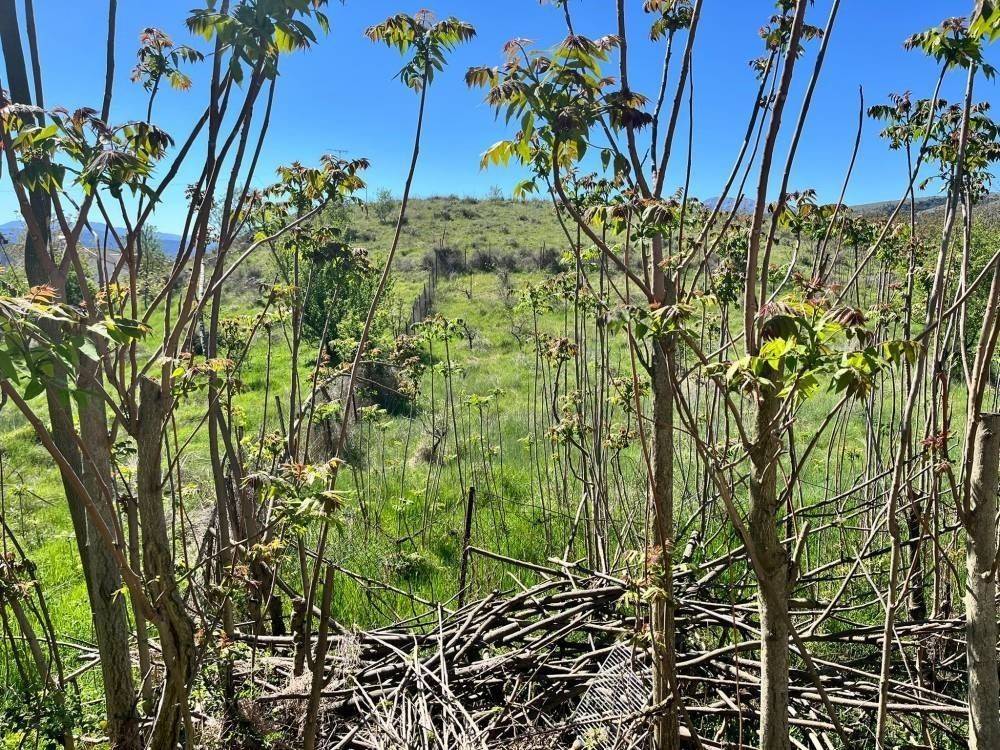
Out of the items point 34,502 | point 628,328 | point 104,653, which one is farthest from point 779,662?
point 34,502

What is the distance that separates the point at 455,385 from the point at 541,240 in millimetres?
17380

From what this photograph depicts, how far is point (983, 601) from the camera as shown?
1535 mm

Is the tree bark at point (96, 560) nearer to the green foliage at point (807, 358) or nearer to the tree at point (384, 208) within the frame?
the green foliage at point (807, 358)

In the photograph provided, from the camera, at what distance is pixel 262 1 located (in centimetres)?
161

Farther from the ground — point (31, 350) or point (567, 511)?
point (31, 350)

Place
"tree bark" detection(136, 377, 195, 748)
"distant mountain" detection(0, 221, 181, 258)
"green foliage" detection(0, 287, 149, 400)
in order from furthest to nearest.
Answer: "distant mountain" detection(0, 221, 181, 258)
"tree bark" detection(136, 377, 195, 748)
"green foliage" detection(0, 287, 149, 400)

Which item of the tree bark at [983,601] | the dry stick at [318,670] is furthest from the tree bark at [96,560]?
the tree bark at [983,601]

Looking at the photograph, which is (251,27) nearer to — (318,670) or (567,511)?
(318,670)

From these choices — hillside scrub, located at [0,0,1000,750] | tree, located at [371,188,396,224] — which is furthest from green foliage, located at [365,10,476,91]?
tree, located at [371,188,396,224]

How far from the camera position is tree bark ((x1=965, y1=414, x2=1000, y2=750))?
4.94 feet

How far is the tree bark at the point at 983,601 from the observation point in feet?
4.94

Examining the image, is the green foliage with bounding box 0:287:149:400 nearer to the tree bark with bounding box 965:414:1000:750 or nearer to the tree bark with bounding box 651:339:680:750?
the tree bark with bounding box 651:339:680:750

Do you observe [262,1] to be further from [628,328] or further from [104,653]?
[104,653]

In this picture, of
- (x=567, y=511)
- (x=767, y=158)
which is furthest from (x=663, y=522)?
(x=567, y=511)
